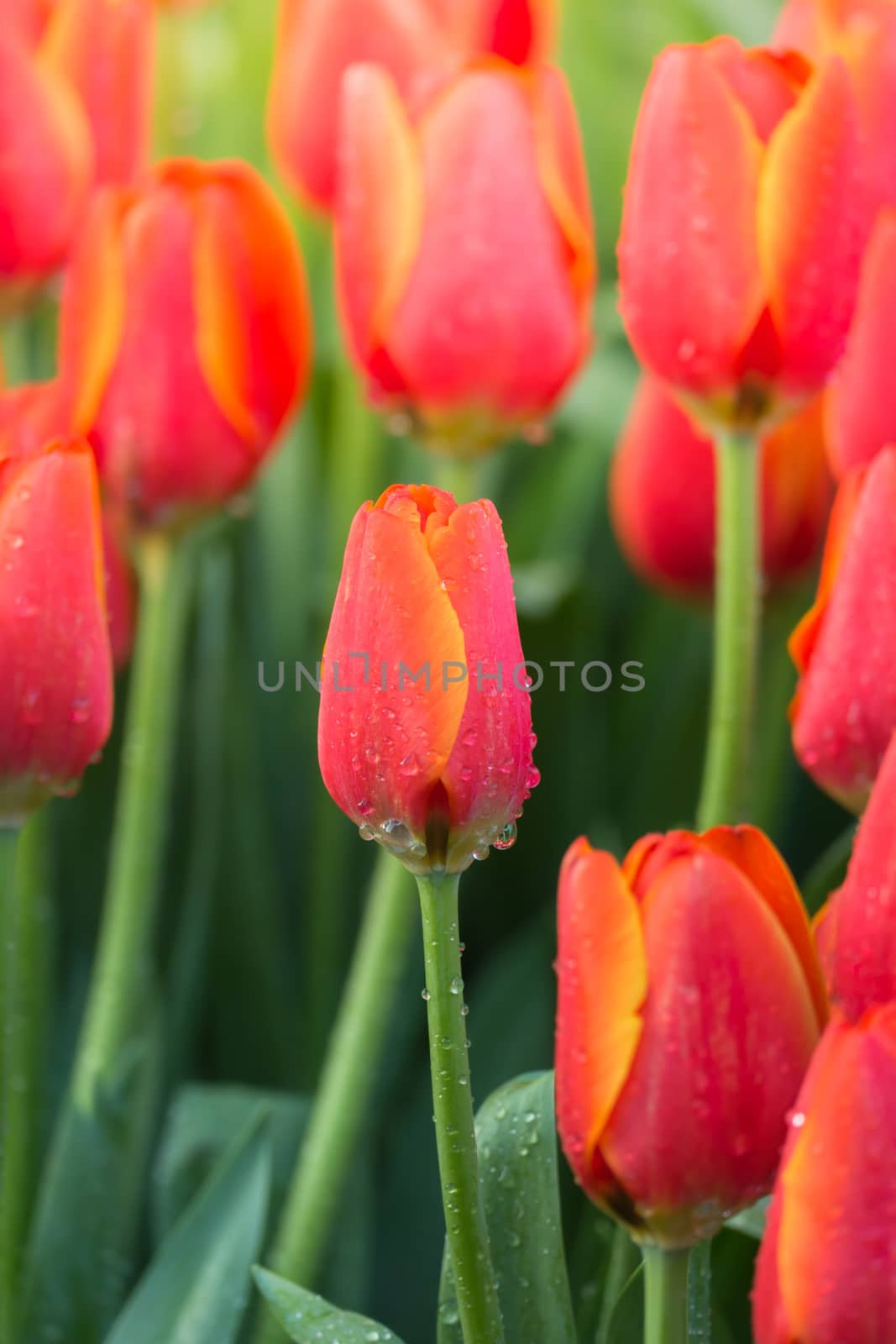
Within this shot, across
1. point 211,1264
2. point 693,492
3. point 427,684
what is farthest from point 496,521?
point 693,492

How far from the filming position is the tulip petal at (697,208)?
20.0 inches

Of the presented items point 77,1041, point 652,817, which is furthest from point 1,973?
point 652,817

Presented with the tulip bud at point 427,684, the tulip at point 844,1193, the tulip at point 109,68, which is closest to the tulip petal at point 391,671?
the tulip bud at point 427,684

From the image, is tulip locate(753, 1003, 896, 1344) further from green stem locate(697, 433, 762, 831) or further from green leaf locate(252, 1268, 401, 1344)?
green stem locate(697, 433, 762, 831)

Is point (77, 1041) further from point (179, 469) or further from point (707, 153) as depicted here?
point (707, 153)

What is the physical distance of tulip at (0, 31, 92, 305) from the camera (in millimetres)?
689

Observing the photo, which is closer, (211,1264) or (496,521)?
(496,521)

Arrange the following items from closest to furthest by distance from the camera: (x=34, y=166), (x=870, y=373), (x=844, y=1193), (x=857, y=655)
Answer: (x=844, y=1193) < (x=857, y=655) < (x=870, y=373) < (x=34, y=166)

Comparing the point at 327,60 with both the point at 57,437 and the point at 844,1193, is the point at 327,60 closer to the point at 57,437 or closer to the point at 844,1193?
the point at 57,437

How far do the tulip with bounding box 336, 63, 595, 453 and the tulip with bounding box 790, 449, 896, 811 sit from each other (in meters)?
0.18

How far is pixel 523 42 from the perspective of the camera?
2.60 feet

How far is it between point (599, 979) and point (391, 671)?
0.08 m

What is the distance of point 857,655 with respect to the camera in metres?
0.43

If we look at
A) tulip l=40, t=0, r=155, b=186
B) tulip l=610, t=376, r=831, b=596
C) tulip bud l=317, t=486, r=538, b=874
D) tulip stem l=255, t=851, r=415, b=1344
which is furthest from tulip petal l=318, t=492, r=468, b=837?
tulip l=40, t=0, r=155, b=186
